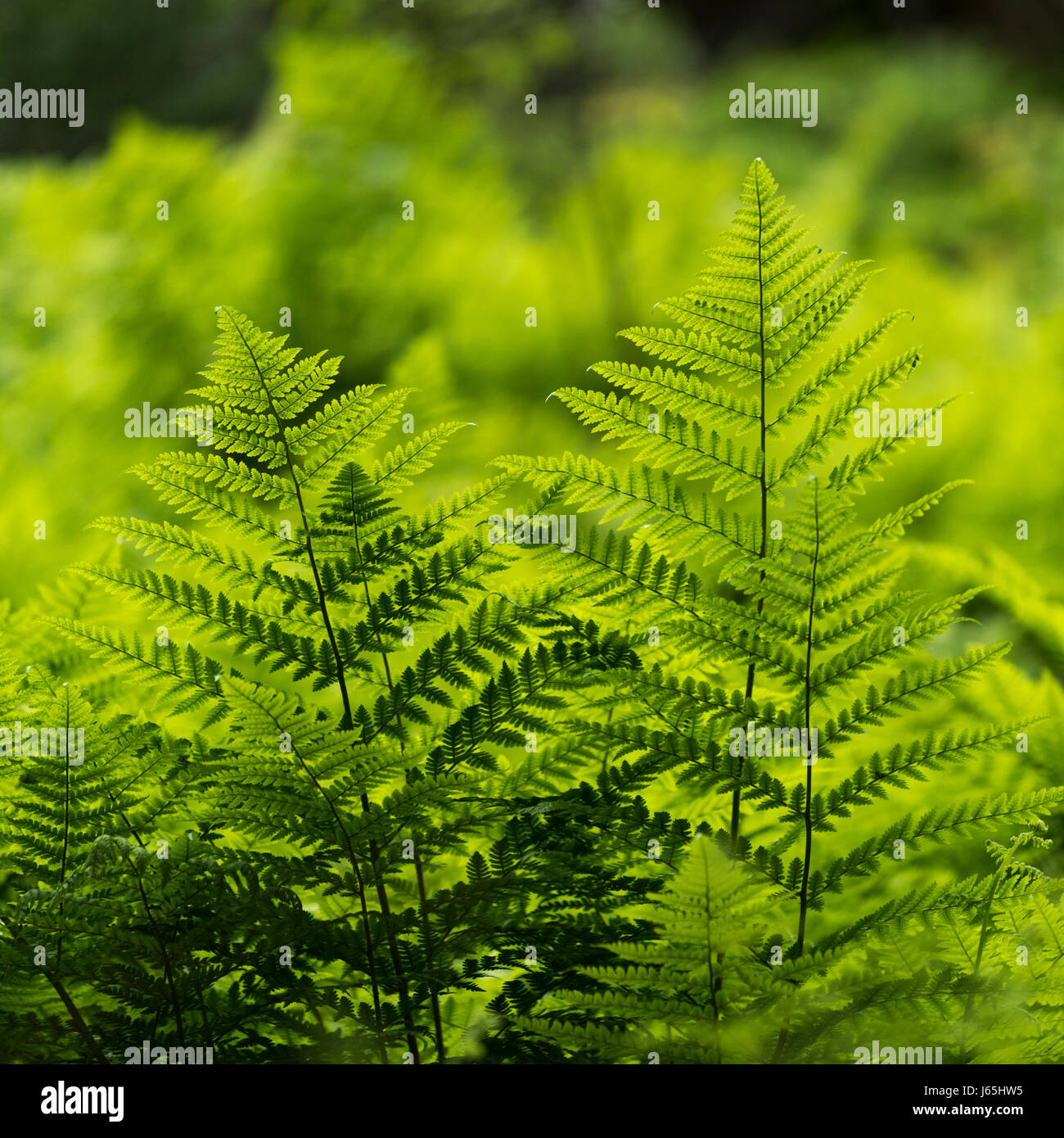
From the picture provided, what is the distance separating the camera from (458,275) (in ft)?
12.2

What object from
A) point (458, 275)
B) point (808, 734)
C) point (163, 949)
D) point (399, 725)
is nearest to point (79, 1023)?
point (163, 949)

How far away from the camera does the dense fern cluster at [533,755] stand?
721mm

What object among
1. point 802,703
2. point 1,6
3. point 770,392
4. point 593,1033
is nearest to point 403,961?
point 593,1033

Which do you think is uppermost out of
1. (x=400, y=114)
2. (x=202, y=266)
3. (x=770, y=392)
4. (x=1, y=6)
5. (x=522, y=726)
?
(x=1, y=6)

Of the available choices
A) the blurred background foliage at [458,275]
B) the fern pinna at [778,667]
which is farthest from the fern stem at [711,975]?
the blurred background foliage at [458,275]

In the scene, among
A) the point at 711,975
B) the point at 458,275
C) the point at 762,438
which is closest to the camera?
the point at 711,975

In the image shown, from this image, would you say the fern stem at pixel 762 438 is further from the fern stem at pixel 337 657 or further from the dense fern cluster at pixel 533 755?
the fern stem at pixel 337 657

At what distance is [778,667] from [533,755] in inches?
6.9

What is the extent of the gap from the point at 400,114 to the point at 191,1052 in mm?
3879

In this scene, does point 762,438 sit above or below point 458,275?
below

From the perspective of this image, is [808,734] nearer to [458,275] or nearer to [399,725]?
[399,725]

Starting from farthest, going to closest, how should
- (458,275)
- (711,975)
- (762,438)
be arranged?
(458,275), (762,438), (711,975)

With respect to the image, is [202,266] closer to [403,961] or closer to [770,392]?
[770,392]

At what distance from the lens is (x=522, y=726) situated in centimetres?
75
